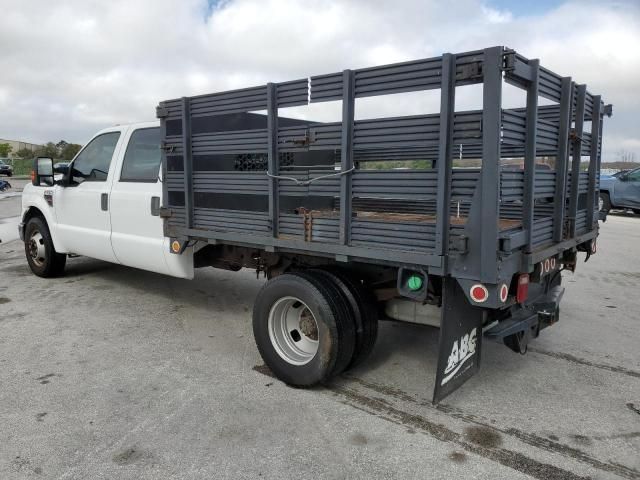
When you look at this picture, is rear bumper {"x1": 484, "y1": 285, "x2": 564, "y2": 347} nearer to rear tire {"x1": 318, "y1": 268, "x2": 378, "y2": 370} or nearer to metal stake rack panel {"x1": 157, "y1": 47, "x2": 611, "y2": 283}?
metal stake rack panel {"x1": 157, "y1": 47, "x2": 611, "y2": 283}

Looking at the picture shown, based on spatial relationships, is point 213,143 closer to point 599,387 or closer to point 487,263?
point 487,263

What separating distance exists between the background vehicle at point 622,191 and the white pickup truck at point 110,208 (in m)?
15.4

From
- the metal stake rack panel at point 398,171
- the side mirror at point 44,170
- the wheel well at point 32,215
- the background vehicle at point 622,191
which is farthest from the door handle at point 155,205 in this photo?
the background vehicle at point 622,191

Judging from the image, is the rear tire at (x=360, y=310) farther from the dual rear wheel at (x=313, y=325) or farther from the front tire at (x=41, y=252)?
the front tire at (x=41, y=252)

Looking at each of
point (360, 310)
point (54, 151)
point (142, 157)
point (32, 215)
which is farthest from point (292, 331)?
point (54, 151)

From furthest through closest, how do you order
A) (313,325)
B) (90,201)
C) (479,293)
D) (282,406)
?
(90,201) < (313,325) < (282,406) < (479,293)

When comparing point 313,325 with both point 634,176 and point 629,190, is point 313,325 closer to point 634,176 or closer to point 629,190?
point 634,176

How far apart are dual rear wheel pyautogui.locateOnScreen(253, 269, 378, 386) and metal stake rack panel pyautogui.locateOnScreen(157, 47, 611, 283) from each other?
12.0 inches

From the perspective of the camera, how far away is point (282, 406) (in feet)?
12.0

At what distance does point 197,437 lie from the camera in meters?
3.24

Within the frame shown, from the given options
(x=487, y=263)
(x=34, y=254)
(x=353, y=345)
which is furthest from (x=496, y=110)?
(x=34, y=254)

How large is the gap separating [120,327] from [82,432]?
221 centimetres

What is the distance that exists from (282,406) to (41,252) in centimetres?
524

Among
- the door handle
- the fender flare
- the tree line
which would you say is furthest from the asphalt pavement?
the tree line
